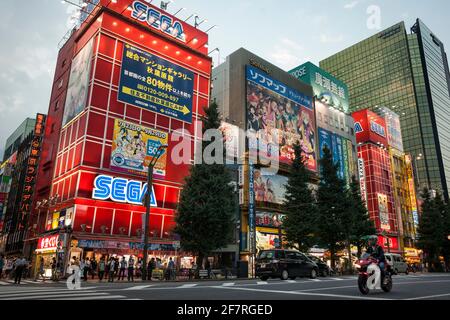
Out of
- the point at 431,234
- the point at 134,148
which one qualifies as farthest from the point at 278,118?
the point at 431,234

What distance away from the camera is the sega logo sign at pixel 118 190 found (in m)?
30.3

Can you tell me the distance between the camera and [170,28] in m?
39.9

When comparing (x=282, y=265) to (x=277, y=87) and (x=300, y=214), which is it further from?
(x=277, y=87)

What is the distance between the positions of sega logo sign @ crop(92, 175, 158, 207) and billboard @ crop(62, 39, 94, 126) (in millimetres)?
7717

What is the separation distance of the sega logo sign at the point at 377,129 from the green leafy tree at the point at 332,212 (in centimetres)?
3920

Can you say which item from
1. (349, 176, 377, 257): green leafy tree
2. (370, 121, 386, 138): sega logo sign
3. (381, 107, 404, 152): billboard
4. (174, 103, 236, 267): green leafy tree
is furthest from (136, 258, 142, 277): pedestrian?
(381, 107, 404, 152): billboard

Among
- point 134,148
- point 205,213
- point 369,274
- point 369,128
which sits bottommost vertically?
point 369,274

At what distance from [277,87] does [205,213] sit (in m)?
31.8

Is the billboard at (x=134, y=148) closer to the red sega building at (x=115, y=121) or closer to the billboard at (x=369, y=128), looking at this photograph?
the red sega building at (x=115, y=121)

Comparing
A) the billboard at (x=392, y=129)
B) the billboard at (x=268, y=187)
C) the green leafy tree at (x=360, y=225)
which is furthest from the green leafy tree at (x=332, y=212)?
the billboard at (x=392, y=129)

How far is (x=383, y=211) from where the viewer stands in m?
64.0

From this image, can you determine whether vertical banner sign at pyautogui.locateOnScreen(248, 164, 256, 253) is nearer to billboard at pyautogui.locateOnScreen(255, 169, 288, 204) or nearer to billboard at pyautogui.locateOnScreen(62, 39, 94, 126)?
billboard at pyautogui.locateOnScreen(255, 169, 288, 204)

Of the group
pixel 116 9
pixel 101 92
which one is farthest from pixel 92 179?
pixel 116 9

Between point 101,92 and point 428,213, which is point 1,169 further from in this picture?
point 428,213
